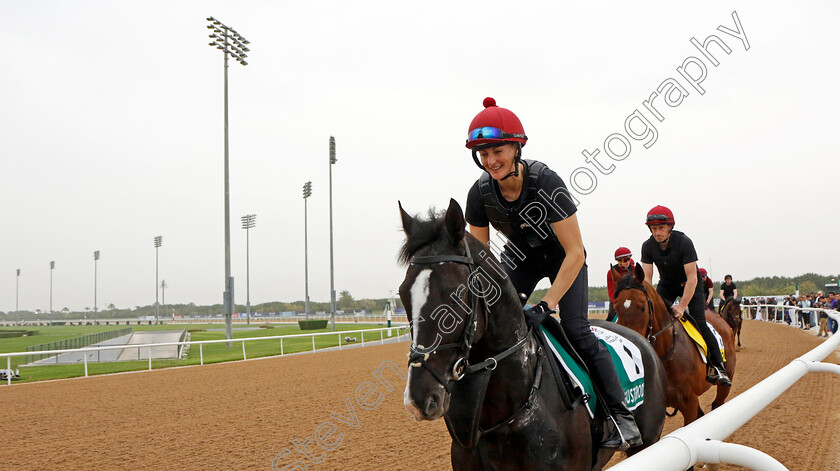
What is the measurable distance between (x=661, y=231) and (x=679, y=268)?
668mm

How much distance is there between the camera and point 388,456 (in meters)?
6.41

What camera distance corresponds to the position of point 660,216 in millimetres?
5898

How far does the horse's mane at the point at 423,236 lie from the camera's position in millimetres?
2381

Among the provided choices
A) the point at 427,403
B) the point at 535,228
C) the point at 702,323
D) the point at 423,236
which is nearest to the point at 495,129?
the point at 535,228

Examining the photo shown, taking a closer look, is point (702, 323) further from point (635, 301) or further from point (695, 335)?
point (635, 301)

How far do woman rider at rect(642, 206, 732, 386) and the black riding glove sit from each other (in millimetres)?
3609

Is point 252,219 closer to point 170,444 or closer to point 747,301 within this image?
point 747,301

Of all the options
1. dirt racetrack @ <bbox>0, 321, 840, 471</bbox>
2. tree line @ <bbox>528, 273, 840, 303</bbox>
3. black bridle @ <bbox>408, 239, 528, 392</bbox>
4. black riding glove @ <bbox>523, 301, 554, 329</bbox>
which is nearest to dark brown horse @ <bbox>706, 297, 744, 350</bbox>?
dirt racetrack @ <bbox>0, 321, 840, 471</bbox>

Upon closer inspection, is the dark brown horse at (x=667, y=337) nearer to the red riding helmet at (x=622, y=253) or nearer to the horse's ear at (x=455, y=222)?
the red riding helmet at (x=622, y=253)

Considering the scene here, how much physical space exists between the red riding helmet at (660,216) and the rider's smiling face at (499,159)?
12.0 ft

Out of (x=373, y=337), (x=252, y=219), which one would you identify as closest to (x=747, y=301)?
(x=373, y=337)

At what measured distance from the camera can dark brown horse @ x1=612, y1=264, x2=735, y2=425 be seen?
5448 millimetres

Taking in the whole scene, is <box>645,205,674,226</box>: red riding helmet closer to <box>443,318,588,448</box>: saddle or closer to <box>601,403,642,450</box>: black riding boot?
<box>601,403,642,450</box>: black riding boot

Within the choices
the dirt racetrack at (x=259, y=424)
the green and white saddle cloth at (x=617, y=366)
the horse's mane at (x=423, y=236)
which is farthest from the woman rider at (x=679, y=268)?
the horse's mane at (x=423, y=236)
